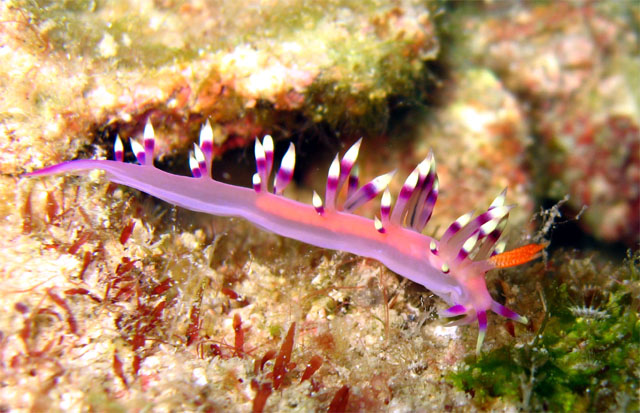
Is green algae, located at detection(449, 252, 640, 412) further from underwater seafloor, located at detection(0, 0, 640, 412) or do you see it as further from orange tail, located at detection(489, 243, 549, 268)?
orange tail, located at detection(489, 243, 549, 268)

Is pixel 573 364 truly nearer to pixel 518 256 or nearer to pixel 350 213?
pixel 518 256

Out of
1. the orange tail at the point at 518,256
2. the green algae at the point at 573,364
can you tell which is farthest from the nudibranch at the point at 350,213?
the green algae at the point at 573,364

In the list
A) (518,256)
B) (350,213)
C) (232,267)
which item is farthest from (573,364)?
(232,267)

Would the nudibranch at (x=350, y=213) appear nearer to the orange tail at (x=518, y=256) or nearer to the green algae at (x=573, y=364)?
the orange tail at (x=518, y=256)

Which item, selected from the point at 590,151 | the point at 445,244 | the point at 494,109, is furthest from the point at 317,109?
the point at 590,151

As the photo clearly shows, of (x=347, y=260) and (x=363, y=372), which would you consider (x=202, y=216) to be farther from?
(x=363, y=372)

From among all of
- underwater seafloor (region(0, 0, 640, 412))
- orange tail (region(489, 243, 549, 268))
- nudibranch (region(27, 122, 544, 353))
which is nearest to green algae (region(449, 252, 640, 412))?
underwater seafloor (region(0, 0, 640, 412))

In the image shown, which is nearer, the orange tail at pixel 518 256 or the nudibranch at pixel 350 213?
the orange tail at pixel 518 256
